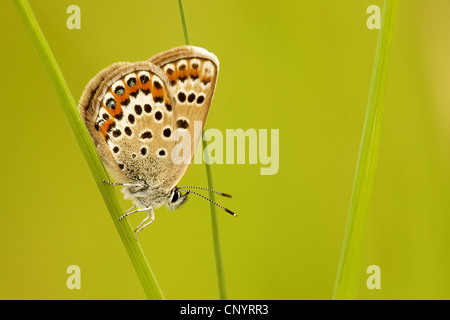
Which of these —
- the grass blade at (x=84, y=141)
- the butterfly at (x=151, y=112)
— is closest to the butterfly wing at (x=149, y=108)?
the butterfly at (x=151, y=112)

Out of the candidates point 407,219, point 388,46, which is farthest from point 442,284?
point 388,46

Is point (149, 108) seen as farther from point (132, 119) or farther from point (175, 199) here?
point (175, 199)

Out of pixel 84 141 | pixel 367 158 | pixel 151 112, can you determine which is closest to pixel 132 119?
pixel 151 112

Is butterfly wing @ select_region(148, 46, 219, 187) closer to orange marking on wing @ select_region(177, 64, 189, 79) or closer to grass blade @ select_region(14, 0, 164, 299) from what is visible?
orange marking on wing @ select_region(177, 64, 189, 79)

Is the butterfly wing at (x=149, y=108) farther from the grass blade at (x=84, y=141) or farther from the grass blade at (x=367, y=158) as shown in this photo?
the grass blade at (x=367, y=158)

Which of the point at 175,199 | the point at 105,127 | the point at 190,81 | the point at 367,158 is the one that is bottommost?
the point at 175,199

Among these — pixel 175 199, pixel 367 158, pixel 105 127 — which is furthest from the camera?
pixel 175 199
